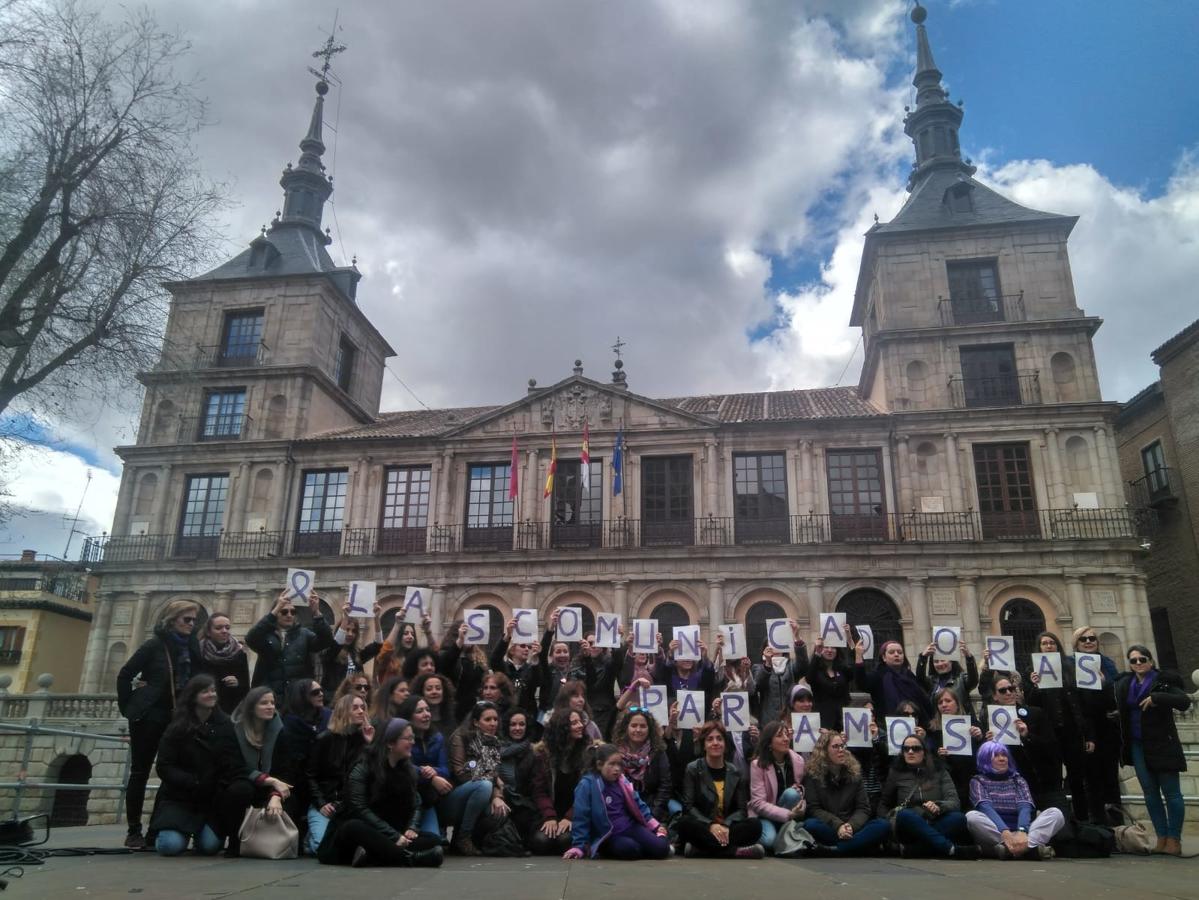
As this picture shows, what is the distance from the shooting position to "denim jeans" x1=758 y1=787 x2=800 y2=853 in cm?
727

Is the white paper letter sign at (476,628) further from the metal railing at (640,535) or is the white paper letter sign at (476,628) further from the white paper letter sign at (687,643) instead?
the metal railing at (640,535)

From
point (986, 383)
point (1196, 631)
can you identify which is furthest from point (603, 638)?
point (1196, 631)

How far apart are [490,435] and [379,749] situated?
1942 cm

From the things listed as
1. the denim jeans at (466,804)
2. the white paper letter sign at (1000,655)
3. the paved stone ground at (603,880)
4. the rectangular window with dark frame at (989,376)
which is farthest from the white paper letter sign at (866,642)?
the rectangular window with dark frame at (989,376)

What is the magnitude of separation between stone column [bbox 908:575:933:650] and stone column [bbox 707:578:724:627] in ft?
15.9

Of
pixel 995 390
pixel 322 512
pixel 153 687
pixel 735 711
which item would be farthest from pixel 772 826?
pixel 322 512

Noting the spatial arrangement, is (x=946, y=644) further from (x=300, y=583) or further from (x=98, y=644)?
(x=98, y=644)

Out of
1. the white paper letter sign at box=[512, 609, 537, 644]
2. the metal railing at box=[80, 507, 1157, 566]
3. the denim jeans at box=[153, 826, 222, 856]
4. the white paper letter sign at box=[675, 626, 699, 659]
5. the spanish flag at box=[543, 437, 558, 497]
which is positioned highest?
the spanish flag at box=[543, 437, 558, 497]

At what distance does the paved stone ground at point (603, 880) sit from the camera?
4.83 m

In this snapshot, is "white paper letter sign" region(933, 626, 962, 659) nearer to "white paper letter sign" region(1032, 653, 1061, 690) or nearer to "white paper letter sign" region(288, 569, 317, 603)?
"white paper letter sign" region(1032, 653, 1061, 690)

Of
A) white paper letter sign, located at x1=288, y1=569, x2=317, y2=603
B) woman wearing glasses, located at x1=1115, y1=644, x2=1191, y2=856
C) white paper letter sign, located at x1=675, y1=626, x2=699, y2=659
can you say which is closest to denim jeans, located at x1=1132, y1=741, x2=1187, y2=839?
woman wearing glasses, located at x1=1115, y1=644, x2=1191, y2=856

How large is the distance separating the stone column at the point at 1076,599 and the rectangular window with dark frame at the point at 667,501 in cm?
960

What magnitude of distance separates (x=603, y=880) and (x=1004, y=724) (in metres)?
4.66

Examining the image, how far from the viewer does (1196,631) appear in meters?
23.7
